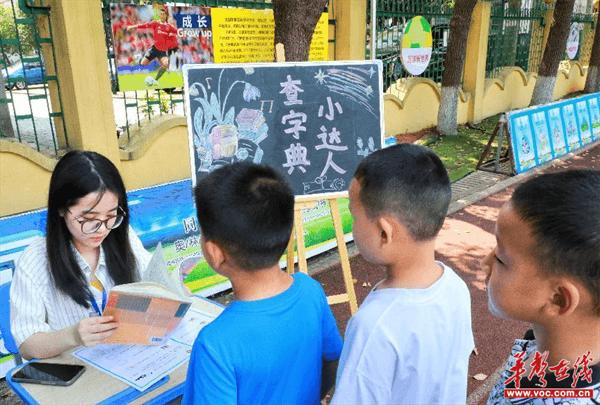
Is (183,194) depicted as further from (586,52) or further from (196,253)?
(586,52)

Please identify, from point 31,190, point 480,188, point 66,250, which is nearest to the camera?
point 66,250

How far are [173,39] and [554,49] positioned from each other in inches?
347

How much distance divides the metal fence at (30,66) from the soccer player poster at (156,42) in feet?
1.86

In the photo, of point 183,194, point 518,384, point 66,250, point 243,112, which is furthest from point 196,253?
point 518,384

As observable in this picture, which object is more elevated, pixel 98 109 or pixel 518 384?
pixel 98 109

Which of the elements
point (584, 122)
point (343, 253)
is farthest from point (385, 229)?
point (584, 122)

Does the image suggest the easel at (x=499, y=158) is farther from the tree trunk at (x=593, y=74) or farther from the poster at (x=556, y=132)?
the tree trunk at (x=593, y=74)

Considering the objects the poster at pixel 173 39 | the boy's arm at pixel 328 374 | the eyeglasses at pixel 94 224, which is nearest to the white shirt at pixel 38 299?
the eyeglasses at pixel 94 224

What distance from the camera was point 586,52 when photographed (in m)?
15.9

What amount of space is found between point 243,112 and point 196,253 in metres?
1.29

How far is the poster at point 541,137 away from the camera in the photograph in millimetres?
7590

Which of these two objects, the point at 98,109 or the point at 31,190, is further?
the point at 98,109

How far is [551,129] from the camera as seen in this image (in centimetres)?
794

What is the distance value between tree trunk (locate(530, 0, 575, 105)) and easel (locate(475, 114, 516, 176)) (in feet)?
11.6
